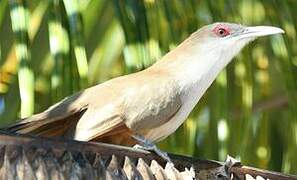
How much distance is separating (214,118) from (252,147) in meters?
0.50

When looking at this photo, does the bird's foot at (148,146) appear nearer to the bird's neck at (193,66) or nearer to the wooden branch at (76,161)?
the wooden branch at (76,161)

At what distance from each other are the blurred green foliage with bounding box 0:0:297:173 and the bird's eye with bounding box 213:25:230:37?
0.24m

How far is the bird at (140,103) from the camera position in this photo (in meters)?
2.76

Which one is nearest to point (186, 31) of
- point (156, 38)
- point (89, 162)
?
point (156, 38)

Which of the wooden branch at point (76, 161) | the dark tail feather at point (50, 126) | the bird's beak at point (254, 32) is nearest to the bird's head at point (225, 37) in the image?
the bird's beak at point (254, 32)

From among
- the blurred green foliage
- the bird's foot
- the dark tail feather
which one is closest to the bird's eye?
the blurred green foliage

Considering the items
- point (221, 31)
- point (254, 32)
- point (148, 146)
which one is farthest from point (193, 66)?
point (148, 146)

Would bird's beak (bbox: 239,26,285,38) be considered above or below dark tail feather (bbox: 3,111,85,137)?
above

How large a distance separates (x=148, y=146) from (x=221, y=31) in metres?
0.90

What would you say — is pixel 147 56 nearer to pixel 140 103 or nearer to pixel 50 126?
pixel 140 103

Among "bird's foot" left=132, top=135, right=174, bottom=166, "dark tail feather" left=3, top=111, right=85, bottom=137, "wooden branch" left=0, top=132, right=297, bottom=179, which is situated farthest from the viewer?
"dark tail feather" left=3, top=111, right=85, bottom=137

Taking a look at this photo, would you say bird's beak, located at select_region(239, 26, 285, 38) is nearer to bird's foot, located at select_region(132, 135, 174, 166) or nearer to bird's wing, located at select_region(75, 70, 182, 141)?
bird's wing, located at select_region(75, 70, 182, 141)

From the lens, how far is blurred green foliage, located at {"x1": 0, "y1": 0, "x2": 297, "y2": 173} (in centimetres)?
323

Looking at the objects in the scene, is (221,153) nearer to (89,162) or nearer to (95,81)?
(95,81)
